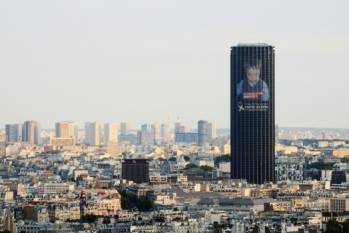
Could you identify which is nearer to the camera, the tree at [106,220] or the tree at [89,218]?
the tree at [106,220]

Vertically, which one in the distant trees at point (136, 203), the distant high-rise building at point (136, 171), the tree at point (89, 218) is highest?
the distant high-rise building at point (136, 171)

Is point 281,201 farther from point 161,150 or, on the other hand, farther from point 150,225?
point 161,150

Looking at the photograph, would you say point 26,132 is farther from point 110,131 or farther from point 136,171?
point 136,171

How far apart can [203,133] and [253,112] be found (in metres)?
85.8

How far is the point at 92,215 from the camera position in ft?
220

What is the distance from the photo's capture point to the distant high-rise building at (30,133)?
181000 millimetres

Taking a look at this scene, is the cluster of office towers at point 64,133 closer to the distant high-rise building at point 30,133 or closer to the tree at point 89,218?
the distant high-rise building at point 30,133

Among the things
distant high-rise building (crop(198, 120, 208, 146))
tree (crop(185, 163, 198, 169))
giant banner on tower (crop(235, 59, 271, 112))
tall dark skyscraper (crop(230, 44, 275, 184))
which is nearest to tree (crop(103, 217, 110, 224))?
tall dark skyscraper (crop(230, 44, 275, 184))

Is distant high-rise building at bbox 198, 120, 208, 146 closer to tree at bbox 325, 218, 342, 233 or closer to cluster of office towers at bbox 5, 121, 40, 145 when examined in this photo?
cluster of office towers at bbox 5, 121, 40, 145

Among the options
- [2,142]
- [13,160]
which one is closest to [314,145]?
[2,142]

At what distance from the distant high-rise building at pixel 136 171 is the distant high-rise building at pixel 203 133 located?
7965 cm

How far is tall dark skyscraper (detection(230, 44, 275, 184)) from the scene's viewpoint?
97500 millimetres

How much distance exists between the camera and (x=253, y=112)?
324ft

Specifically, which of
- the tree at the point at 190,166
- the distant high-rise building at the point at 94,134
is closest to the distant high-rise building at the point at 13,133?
the distant high-rise building at the point at 94,134
